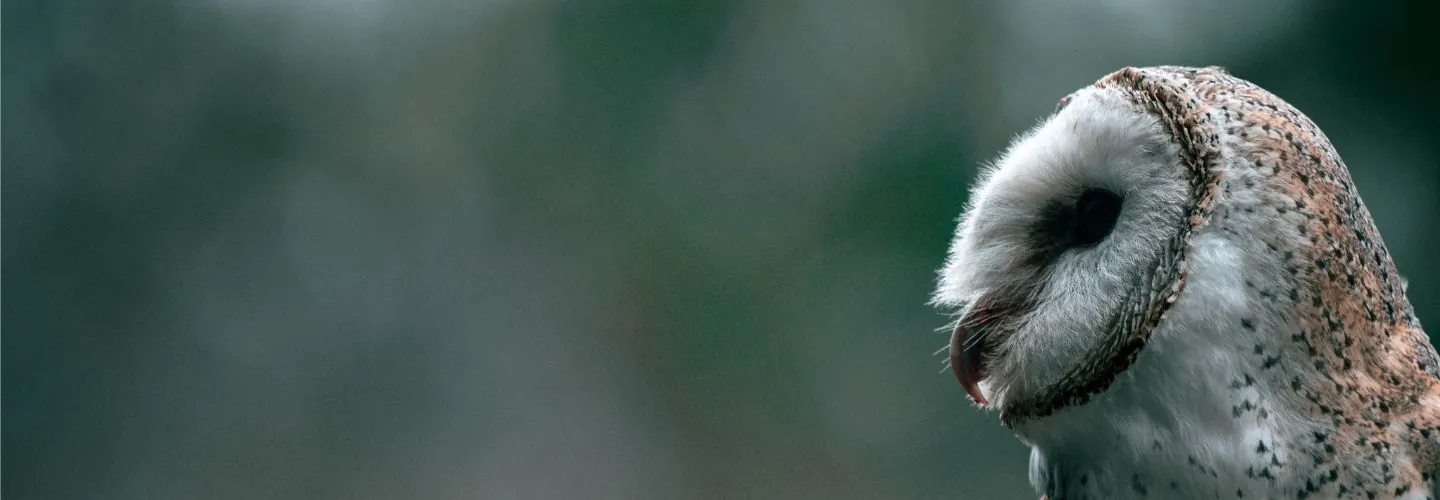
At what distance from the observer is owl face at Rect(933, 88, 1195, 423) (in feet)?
2.98

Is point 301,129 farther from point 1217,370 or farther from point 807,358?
point 1217,370

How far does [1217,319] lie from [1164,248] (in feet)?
0.23

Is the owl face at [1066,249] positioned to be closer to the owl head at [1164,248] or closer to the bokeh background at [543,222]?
the owl head at [1164,248]

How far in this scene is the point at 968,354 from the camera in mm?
1032

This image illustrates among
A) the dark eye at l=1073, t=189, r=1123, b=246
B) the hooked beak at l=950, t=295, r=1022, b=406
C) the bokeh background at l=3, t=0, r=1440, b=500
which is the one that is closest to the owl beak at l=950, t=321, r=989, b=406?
the hooked beak at l=950, t=295, r=1022, b=406

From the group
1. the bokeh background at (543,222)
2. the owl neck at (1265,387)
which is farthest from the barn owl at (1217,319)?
the bokeh background at (543,222)

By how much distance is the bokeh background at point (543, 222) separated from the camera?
215 centimetres

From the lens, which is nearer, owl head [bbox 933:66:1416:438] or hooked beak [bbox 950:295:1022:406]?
owl head [bbox 933:66:1416:438]

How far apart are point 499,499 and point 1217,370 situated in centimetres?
159

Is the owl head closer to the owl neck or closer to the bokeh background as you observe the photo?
the owl neck

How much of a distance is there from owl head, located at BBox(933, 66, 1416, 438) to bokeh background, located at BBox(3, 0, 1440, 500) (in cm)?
127

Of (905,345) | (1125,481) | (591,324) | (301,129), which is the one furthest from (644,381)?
(1125,481)

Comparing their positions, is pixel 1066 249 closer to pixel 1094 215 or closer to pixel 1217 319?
pixel 1094 215

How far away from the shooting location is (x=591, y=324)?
89.4 inches
